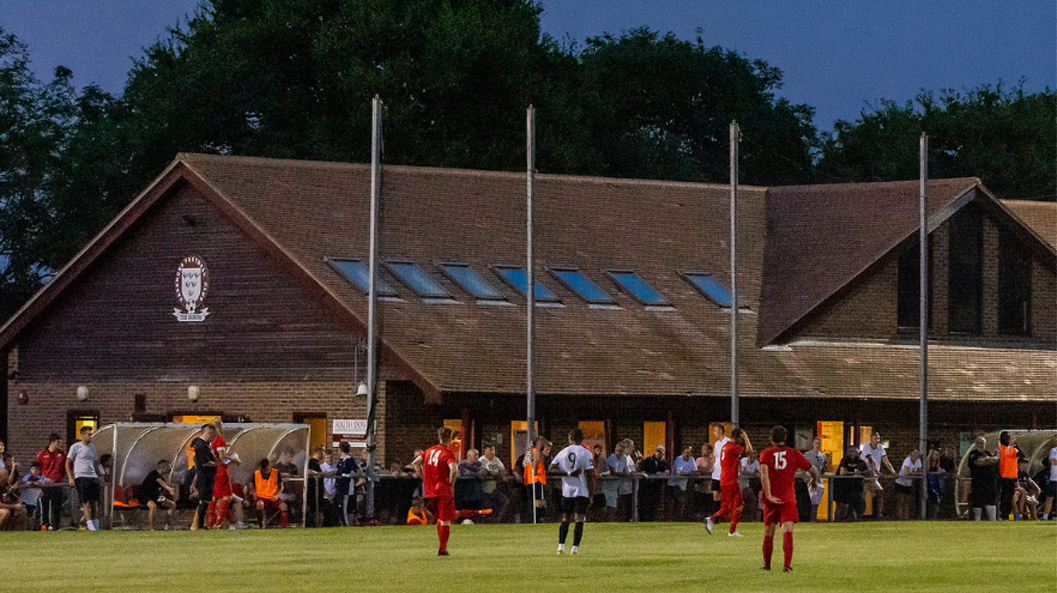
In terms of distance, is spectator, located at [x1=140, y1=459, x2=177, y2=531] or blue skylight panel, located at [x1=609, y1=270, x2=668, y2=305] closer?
spectator, located at [x1=140, y1=459, x2=177, y2=531]

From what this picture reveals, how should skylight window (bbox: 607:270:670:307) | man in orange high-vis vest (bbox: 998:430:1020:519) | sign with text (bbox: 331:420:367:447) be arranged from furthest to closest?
skylight window (bbox: 607:270:670:307), sign with text (bbox: 331:420:367:447), man in orange high-vis vest (bbox: 998:430:1020:519)

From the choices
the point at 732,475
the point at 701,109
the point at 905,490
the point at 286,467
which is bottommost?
the point at 905,490

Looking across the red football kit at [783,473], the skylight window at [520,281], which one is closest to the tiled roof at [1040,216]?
the skylight window at [520,281]

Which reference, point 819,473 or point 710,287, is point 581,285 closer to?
point 710,287

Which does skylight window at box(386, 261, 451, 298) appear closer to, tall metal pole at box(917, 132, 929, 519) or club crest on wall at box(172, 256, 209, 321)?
club crest on wall at box(172, 256, 209, 321)

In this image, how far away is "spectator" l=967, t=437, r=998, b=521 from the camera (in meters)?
40.8

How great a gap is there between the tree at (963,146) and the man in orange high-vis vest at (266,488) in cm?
4116

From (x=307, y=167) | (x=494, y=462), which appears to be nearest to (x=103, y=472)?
(x=494, y=462)

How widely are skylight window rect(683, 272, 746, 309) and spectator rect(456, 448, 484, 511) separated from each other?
11.9m

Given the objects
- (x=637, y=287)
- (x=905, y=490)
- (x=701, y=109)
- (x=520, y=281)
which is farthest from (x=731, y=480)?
(x=701, y=109)

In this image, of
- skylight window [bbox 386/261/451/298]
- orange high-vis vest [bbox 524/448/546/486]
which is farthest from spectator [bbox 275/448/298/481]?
skylight window [bbox 386/261/451/298]

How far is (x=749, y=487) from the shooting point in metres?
41.3

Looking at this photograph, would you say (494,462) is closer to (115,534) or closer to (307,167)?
(115,534)

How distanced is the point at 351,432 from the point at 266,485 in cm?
710
